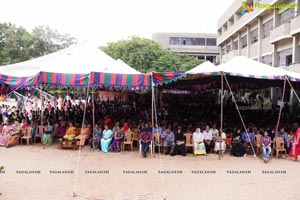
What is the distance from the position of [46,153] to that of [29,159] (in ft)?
2.72

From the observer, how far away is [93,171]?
7.14m

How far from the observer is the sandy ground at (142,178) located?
5.60 metres

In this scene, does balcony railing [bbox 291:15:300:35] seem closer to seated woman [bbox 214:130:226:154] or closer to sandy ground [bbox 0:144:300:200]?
seated woman [bbox 214:130:226:154]

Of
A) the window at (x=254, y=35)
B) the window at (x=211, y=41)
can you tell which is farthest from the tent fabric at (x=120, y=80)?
the window at (x=211, y=41)

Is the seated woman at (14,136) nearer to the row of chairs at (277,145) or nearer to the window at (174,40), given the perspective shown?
the row of chairs at (277,145)

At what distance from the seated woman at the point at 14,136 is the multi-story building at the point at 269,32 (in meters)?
15.1

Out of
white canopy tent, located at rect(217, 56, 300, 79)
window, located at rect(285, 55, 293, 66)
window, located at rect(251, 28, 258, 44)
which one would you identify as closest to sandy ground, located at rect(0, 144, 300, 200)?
white canopy tent, located at rect(217, 56, 300, 79)

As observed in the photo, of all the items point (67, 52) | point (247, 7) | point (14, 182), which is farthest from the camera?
point (247, 7)

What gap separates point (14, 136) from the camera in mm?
10078

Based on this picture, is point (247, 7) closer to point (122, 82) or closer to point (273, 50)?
point (273, 50)

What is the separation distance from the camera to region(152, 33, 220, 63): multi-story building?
154ft

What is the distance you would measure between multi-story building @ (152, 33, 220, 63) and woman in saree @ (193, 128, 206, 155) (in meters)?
38.7

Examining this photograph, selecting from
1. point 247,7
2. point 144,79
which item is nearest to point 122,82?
point 144,79

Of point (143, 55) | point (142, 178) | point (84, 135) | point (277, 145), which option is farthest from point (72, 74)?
point (143, 55)
